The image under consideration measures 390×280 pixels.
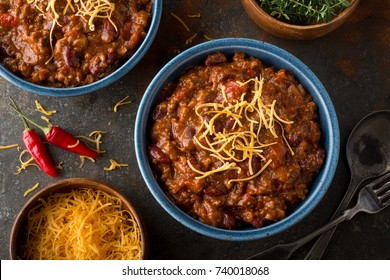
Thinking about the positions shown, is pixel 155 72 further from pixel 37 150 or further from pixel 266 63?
pixel 37 150

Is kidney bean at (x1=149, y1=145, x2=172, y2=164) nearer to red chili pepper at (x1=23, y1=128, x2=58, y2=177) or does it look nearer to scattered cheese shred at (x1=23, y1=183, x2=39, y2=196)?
red chili pepper at (x1=23, y1=128, x2=58, y2=177)

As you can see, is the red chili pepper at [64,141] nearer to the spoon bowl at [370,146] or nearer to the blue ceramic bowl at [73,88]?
the blue ceramic bowl at [73,88]

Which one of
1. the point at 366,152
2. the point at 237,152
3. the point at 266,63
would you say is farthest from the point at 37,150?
the point at 366,152

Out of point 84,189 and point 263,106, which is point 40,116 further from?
point 263,106

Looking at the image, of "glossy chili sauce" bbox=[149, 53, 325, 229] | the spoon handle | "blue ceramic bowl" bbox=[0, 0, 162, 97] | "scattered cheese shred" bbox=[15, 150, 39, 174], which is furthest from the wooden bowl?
"scattered cheese shred" bbox=[15, 150, 39, 174]
